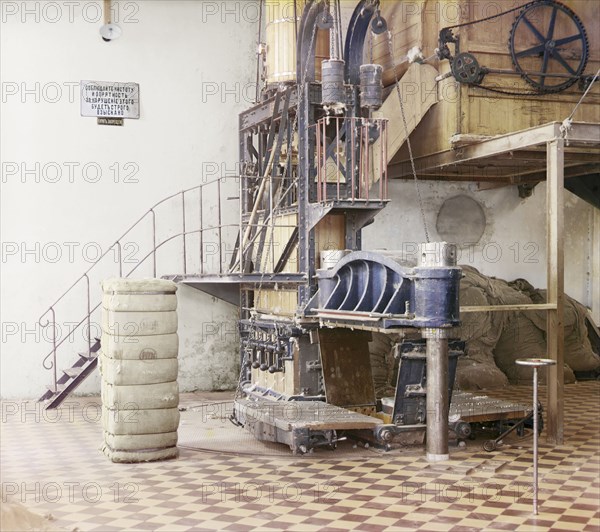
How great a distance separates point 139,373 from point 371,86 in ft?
13.4

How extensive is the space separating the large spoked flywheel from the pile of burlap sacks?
3541 mm

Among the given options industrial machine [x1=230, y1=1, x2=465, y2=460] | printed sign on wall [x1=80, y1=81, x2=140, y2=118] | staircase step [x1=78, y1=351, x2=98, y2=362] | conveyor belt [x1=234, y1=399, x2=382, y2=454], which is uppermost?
printed sign on wall [x1=80, y1=81, x2=140, y2=118]

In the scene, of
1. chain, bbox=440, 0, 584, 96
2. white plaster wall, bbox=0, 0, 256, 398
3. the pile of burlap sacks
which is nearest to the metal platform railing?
chain, bbox=440, 0, 584, 96

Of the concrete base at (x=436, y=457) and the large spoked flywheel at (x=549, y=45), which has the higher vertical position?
the large spoked flywheel at (x=549, y=45)

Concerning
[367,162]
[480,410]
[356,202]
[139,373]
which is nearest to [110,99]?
[367,162]

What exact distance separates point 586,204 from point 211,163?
7011mm

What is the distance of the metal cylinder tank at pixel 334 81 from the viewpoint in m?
9.71

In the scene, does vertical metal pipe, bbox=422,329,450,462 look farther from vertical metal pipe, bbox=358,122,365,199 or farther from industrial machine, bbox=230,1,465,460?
vertical metal pipe, bbox=358,122,365,199

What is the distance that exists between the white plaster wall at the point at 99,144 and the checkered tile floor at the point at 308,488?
10.9 feet

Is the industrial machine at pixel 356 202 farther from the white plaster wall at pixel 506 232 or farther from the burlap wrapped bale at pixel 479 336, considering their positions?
the burlap wrapped bale at pixel 479 336

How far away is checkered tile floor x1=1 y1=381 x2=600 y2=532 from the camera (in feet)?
21.4

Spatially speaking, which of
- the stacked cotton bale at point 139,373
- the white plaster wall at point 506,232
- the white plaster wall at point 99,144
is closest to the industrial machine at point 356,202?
the white plaster wall at point 99,144

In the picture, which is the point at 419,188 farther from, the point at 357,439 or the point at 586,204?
the point at 357,439

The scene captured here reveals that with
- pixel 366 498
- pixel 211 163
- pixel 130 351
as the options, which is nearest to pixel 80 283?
pixel 211 163
